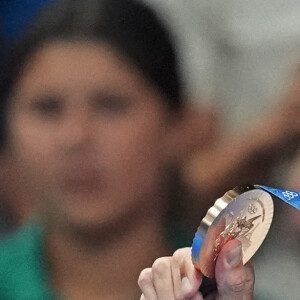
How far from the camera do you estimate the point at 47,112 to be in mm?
846

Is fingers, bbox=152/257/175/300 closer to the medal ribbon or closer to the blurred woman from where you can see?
the blurred woman

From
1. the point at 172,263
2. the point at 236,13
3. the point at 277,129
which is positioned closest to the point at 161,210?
the point at 172,263

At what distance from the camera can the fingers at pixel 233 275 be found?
0.69m

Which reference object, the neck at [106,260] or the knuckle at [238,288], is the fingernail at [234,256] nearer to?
the knuckle at [238,288]

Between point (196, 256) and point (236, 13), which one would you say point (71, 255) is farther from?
point (236, 13)

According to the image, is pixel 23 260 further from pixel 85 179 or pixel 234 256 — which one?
pixel 234 256

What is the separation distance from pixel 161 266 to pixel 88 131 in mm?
227

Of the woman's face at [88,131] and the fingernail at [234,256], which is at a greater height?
the woman's face at [88,131]

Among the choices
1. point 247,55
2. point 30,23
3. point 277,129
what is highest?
point 30,23

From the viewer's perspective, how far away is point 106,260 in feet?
2.82

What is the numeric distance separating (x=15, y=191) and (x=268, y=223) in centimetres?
39

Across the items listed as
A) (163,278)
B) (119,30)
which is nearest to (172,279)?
(163,278)

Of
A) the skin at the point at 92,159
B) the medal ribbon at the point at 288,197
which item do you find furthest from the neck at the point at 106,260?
the medal ribbon at the point at 288,197

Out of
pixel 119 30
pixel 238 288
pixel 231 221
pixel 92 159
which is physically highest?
pixel 119 30
